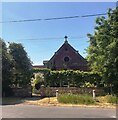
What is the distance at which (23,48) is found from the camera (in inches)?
1217

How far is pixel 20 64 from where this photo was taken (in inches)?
1199

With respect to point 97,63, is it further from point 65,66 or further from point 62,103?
point 65,66

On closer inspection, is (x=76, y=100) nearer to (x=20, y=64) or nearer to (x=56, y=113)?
(x=56, y=113)

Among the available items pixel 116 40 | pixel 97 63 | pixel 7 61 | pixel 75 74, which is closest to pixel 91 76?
pixel 75 74

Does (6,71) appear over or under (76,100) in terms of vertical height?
over

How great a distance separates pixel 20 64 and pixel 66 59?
61.4ft

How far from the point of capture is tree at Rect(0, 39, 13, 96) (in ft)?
89.3

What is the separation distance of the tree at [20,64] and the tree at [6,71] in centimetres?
155

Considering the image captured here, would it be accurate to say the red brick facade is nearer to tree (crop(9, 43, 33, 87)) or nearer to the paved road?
tree (crop(9, 43, 33, 87))

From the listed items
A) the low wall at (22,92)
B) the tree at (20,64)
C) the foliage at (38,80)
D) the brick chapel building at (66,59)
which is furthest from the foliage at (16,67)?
the brick chapel building at (66,59)

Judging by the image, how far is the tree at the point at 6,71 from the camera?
2722 cm

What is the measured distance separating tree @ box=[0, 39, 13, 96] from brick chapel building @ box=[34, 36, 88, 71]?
19.4 metres

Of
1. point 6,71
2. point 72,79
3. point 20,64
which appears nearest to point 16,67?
point 20,64

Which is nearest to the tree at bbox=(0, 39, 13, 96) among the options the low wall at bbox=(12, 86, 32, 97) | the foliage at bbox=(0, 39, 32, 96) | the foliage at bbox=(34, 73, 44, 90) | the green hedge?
the foliage at bbox=(0, 39, 32, 96)
